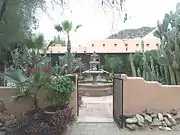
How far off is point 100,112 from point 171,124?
2.82 m

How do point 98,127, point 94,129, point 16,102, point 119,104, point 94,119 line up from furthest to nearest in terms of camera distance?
point 94,119 → point 119,104 → point 16,102 → point 98,127 → point 94,129

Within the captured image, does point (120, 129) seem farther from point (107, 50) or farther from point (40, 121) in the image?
point (107, 50)

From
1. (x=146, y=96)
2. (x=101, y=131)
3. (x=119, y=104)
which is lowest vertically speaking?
(x=101, y=131)

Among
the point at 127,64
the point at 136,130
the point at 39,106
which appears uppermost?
the point at 127,64

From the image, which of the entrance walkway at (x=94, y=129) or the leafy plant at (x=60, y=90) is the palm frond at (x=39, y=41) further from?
the entrance walkway at (x=94, y=129)

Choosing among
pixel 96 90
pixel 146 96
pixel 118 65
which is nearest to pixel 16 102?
pixel 146 96

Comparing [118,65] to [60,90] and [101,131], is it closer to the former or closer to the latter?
[101,131]

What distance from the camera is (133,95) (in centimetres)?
906

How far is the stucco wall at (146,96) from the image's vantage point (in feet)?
29.7

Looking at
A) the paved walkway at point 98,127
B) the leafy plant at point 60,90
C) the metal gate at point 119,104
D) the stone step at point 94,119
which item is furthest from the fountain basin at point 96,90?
the leafy plant at point 60,90

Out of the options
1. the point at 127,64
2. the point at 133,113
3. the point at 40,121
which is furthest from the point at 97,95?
the point at 40,121

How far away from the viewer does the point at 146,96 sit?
9.08 m

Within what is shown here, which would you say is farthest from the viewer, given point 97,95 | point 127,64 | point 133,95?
point 127,64

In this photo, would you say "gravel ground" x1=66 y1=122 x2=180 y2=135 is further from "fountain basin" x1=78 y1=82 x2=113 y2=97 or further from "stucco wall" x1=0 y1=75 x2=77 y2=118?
"fountain basin" x1=78 y1=82 x2=113 y2=97
